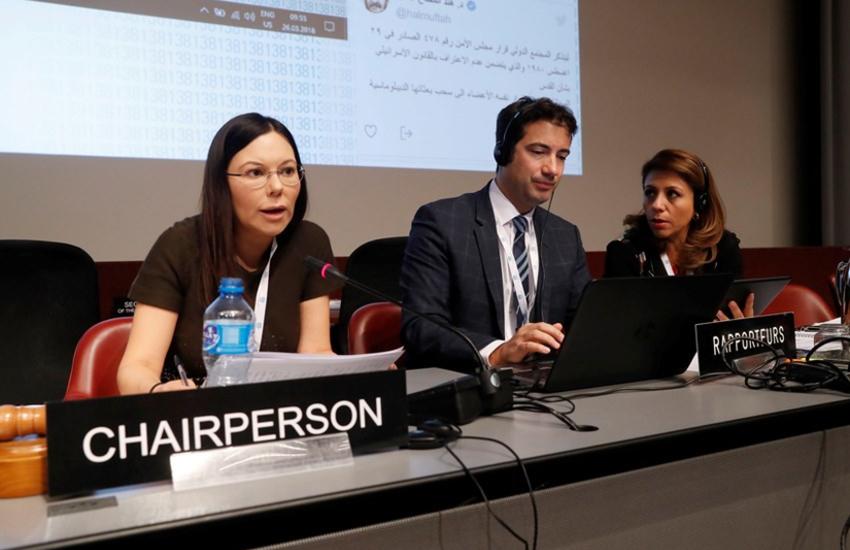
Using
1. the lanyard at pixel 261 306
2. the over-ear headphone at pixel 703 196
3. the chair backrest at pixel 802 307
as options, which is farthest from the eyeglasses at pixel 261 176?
the chair backrest at pixel 802 307

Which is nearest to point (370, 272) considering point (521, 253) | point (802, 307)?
point (521, 253)

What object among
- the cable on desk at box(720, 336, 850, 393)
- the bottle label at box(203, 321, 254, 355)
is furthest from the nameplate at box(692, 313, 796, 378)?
the bottle label at box(203, 321, 254, 355)

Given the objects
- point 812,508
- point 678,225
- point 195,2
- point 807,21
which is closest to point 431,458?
point 812,508

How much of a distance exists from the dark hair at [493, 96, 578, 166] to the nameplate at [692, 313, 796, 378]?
76cm

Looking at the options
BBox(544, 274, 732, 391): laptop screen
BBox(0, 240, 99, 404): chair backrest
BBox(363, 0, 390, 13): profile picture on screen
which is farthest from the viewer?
BBox(363, 0, 390, 13): profile picture on screen

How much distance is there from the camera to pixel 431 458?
89 cm

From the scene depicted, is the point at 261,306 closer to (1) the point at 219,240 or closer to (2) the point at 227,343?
(1) the point at 219,240

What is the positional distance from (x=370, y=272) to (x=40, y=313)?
110 cm

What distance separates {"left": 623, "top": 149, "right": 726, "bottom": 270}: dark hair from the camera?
2354 mm

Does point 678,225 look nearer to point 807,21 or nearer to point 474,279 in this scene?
point 474,279

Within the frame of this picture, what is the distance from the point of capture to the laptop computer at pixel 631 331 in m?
1.16

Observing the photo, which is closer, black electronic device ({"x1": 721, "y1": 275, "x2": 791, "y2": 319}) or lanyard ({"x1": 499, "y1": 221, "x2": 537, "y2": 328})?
black electronic device ({"x1": 721, "y1": 275, "x2": 791, "y2": 319})

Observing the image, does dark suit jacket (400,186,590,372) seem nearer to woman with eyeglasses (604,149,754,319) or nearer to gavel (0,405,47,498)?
woman with eyeglasses (604,149,754,319)

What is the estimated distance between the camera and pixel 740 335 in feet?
4.65
